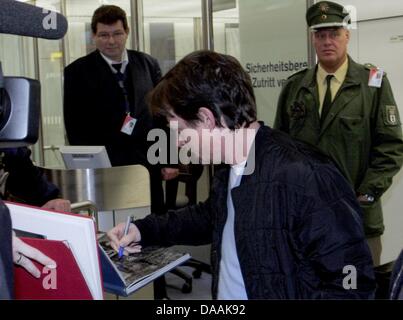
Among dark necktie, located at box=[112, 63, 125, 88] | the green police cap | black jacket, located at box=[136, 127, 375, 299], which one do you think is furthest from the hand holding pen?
dark necktie, located at box=[112, 63, 125, 88]

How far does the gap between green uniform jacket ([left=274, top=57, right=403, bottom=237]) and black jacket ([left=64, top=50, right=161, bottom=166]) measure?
1060 mm

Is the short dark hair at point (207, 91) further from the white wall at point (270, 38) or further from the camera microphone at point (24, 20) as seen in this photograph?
the white wall at point (270, 38)

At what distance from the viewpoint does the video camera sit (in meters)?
0.71

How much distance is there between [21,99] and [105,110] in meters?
2.55

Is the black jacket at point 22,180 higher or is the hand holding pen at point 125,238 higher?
the black jacket at point 22,180

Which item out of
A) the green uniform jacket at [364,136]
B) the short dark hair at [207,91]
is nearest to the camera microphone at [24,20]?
the short dark hair at [207,91]

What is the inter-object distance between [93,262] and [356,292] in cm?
55

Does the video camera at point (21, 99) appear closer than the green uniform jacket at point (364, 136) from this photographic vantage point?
Yes

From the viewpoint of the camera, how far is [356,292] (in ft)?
4.00

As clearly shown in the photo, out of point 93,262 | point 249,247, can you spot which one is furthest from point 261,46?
point 93,262

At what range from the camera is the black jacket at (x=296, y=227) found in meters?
1.24

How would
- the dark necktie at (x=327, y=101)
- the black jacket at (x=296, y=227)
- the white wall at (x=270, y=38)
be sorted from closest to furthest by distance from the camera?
the black jacket at (x=296, y=227), the dark necktie at (x=327, y=101), the white wall at (x=270, y=38)

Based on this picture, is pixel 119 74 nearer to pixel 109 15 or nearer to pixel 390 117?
pixel 109 15
